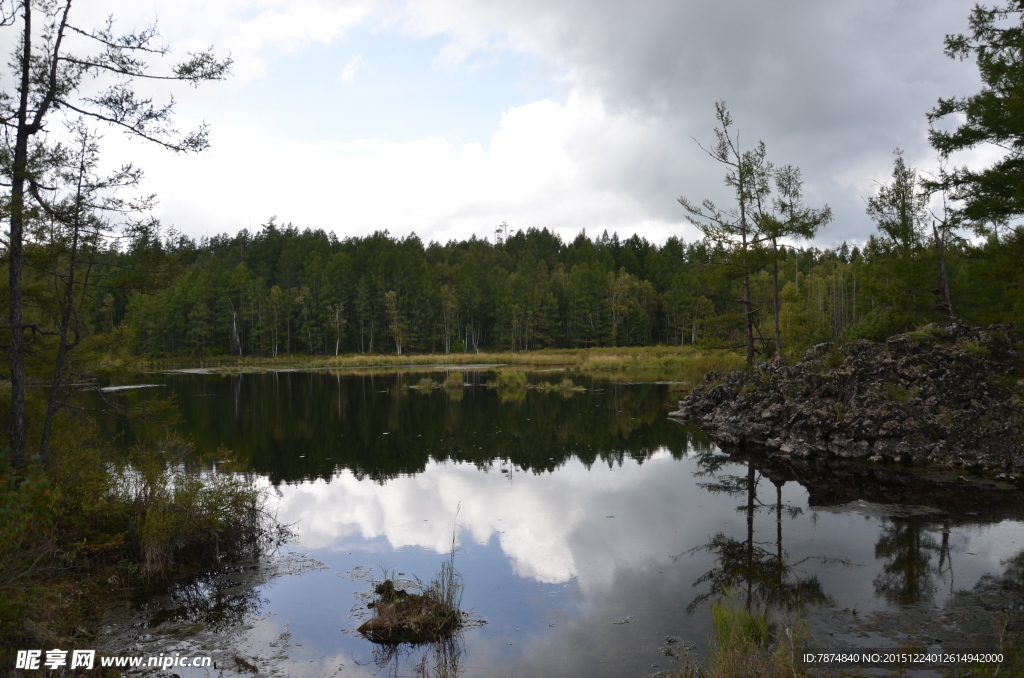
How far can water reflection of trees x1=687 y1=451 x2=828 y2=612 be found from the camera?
8148 millimetres

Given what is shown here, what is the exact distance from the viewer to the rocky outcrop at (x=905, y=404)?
15617mm

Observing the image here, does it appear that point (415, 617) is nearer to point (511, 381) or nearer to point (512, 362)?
point (511, 381)

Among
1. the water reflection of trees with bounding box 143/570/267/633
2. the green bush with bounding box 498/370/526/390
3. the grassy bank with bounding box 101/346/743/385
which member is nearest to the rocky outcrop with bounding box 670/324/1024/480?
the water reflection of trees with bounding box 143/570/267/633

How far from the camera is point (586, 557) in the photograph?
33.7 ft

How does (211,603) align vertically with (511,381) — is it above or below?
below

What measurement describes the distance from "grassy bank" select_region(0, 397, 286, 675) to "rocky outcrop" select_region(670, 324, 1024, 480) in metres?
14.9

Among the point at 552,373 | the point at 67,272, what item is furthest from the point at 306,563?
the point at 552,373

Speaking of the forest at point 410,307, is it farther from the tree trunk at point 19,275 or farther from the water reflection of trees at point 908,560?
the tree trunk at point 19,275

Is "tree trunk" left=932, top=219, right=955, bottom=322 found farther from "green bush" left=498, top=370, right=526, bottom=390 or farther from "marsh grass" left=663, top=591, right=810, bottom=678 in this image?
"marsh grass" left=663, top=591, right=810, bottom=678

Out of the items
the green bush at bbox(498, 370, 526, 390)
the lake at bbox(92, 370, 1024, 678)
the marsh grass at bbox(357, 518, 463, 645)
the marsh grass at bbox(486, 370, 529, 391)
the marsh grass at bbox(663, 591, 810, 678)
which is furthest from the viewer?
the green bush at bbox(498, 370, 526, 390)

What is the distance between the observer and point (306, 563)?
10047mm

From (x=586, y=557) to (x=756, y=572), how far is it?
2594 millimetres

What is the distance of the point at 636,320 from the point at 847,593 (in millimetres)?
78228

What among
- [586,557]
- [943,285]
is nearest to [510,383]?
[943,285]
